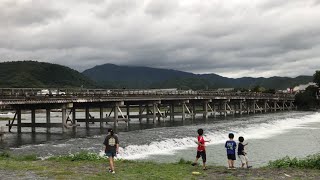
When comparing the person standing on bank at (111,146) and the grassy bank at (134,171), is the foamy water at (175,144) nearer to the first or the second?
the grassy bank at (134,171)

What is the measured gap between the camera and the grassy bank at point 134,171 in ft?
51.3

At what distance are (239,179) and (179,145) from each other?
794 inches

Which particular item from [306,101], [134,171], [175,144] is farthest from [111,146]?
[306,101]

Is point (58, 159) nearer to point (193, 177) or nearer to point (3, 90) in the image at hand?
point (193, 177)

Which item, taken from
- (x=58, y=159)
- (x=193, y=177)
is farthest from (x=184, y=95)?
(x=193, y=177)

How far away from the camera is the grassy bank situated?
15.6m

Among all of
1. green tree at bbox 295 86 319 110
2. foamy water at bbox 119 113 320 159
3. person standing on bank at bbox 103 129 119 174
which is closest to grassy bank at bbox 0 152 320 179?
person standing on bank at bbox 103 129 119 174

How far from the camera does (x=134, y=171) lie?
17.0m

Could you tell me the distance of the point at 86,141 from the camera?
A: 3597cm

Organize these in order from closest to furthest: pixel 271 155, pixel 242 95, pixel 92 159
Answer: pixel 92 159
pixel 271 155
pixel 242 95

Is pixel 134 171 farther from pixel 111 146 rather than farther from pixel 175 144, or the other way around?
pixel 175 144

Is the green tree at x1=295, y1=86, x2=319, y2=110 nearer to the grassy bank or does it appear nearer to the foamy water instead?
the foamy water

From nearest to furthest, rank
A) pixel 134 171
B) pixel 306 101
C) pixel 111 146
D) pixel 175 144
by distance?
pixel 111 146 < pixel 134 171 < pixel 175 144 < pixel 306 101

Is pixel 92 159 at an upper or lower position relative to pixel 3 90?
lower
